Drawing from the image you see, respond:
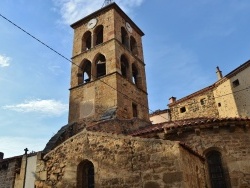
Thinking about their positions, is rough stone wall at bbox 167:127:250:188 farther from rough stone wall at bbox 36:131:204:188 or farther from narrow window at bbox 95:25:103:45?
narrow window at bbox 95:25:103:45

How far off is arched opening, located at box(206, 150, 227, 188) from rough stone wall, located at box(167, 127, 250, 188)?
7.9 inches

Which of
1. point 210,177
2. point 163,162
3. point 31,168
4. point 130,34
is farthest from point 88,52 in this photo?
point 163,162

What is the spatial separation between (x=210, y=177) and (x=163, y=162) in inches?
185

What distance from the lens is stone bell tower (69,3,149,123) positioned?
16016 mm

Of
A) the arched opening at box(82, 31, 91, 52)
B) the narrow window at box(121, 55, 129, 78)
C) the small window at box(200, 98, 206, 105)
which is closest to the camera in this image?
the narrow window at box(121, 55, 129, 78)

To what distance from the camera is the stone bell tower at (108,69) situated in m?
16.0

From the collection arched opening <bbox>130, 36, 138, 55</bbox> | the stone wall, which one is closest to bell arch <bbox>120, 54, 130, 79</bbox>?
arched opening <bbox>130, 36, 138, 55</bbox>

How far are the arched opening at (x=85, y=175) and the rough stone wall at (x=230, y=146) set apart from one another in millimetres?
4143

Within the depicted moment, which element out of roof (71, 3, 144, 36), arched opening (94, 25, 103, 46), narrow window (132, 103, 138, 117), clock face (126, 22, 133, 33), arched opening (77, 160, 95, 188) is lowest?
arched opening (77, 160, 95, 188)

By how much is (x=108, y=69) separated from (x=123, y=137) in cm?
1002

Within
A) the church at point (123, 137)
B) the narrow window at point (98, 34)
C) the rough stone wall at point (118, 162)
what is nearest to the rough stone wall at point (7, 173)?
the church at point (123, 137)

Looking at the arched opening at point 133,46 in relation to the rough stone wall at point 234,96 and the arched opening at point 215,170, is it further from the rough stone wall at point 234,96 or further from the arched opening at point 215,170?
the arched opening at point 215,170

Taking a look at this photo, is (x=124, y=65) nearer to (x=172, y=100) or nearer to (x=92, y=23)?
(x=92, y=23)

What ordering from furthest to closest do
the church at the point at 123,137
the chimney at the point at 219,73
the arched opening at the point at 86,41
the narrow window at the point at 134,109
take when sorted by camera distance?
1. the chimney at the point at 219,73
2. the arched opening at the point at 86,41
3. the narrow window at the point at 134,109
4. the church at the point at 123,137
